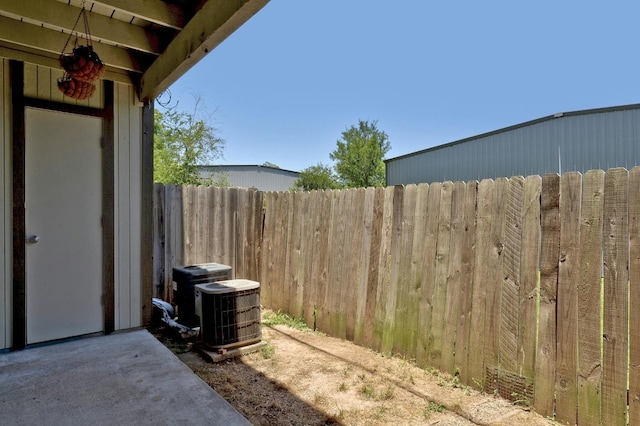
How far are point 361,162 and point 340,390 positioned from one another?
65.7 ft

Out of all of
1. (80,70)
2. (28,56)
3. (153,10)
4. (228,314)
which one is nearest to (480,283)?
(228,314)

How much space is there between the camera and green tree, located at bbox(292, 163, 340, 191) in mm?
20234

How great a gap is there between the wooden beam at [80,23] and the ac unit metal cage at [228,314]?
2130 millimetres

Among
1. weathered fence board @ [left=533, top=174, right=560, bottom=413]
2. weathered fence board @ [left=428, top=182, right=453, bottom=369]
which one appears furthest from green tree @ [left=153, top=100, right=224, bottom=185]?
weathered fence board @ [left=533, top=174, right=560, bottom=413]

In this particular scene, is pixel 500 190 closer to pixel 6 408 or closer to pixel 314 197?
pixel 314 197

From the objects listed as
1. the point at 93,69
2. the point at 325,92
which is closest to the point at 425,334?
the point at 93,69

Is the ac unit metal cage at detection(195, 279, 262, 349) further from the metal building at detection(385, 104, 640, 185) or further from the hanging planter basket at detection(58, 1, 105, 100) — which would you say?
the metal building at detection(385, 104, 640, 185)

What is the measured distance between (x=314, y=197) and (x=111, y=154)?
2087mm

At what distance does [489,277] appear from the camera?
255 cm

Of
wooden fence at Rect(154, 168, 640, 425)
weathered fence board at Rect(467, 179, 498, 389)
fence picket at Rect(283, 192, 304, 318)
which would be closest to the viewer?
wooden fence at Rect(154, 168, 640, 425)

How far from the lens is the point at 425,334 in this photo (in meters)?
2.93

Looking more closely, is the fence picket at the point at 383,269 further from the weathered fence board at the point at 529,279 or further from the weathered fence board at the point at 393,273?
the weathered fence board at the point at 529,279

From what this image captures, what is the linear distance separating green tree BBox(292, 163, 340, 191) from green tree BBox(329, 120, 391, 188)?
3.18ft

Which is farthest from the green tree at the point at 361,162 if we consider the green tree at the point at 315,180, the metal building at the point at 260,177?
the metal building at the point at 260,177
